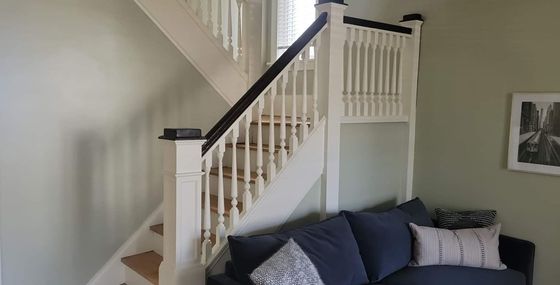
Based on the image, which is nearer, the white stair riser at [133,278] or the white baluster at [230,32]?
the white stair riser at [133,278]

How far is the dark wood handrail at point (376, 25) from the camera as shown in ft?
8.87

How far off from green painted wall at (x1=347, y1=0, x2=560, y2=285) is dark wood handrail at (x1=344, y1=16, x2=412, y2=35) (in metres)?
0.20

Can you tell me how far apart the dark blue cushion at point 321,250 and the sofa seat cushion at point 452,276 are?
0.83ft

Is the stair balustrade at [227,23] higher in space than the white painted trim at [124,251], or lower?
higher

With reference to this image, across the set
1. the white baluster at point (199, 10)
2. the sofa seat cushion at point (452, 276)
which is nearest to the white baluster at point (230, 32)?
the white baluster at point (199, 10)

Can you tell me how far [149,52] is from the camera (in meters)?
3.12

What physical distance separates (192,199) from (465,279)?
165 centimetres

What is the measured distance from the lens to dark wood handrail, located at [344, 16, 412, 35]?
106 inches

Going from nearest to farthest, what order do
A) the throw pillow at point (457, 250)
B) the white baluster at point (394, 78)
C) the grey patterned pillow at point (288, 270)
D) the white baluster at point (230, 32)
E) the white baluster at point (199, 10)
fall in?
the grey patterned pillow at point (288, 270) → the throw pillow at point (457, 250) → the white baluster at point (394, 78) → the white baluster at point (199, 10) → the white baluster at point (230, 32)

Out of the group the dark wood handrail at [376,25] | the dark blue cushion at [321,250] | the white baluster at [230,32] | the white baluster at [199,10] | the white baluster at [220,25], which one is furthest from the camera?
the white baluster at [230,32]

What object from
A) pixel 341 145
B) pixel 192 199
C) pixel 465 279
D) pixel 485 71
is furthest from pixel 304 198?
pixel 485 71

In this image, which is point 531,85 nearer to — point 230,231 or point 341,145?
point 341,145

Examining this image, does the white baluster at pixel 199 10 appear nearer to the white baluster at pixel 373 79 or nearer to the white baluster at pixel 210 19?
the white baluster at pixel 210 19

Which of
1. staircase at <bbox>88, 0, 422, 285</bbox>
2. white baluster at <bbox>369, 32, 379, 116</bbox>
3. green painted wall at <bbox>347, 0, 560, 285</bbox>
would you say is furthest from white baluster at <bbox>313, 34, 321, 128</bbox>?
green painted wall at <bbox>347, 0, 560, 285</bbox>
